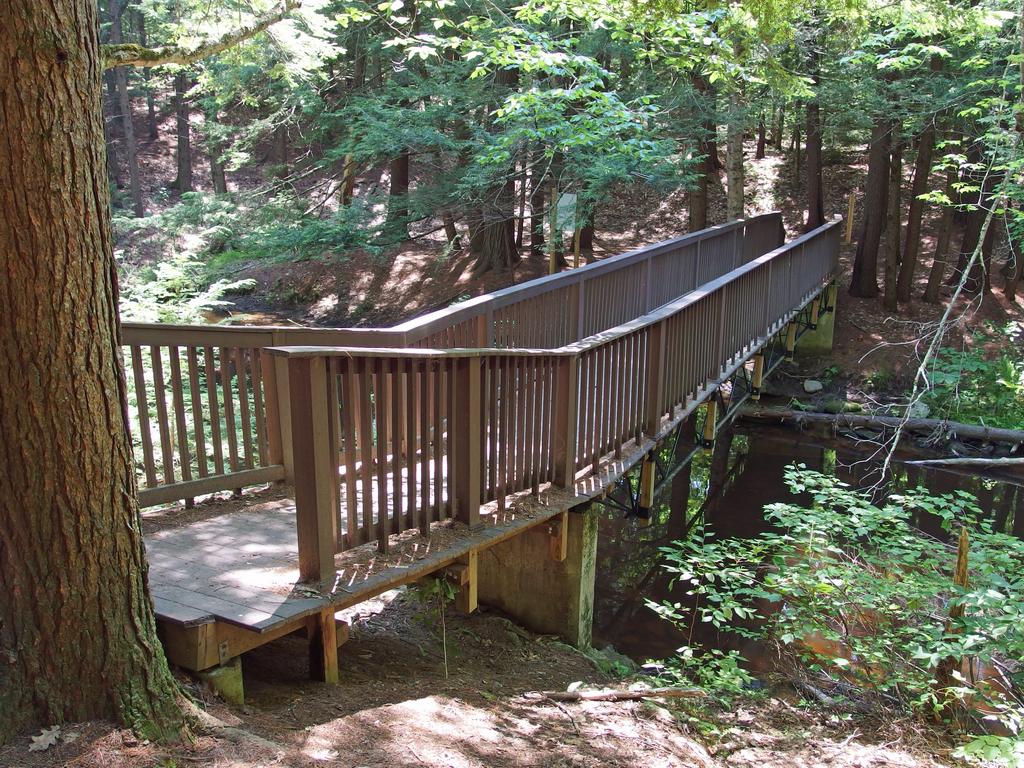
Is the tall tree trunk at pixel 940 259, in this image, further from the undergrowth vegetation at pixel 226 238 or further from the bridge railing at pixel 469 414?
the undergrowth vegetation at pixel 226 238

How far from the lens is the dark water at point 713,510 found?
303 inches

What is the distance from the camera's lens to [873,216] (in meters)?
17.1

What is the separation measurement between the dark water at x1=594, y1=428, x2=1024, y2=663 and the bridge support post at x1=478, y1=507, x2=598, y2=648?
4.96 feet

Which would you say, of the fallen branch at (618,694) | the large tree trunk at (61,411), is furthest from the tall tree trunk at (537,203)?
the large tree trunk at (61,411)

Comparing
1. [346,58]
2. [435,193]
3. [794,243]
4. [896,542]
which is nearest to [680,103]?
[794,243]

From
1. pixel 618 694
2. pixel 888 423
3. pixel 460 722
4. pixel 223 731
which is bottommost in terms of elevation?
pixel 888 423

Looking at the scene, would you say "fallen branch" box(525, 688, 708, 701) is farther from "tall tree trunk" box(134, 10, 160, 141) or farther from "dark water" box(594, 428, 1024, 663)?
"tall tree trunk" box(134, 10, 160, 141)

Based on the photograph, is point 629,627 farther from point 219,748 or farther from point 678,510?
point 219,748

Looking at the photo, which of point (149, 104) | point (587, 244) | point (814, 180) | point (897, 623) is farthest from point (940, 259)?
point (149, 104)

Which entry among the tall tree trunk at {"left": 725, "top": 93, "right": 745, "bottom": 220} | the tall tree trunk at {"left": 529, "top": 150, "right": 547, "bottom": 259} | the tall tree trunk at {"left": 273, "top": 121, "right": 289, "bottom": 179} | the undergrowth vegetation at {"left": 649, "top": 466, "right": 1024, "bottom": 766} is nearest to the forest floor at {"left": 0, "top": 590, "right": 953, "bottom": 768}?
the undergrowth vegetation at {"left": 649, "top": 466, "right": 1024, "bottom": 766}

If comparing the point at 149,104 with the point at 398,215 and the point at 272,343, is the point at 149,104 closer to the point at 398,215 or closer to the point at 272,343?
the point at 398,215

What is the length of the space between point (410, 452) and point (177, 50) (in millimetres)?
4695

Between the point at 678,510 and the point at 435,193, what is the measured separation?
21.8ft

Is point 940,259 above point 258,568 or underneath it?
above
